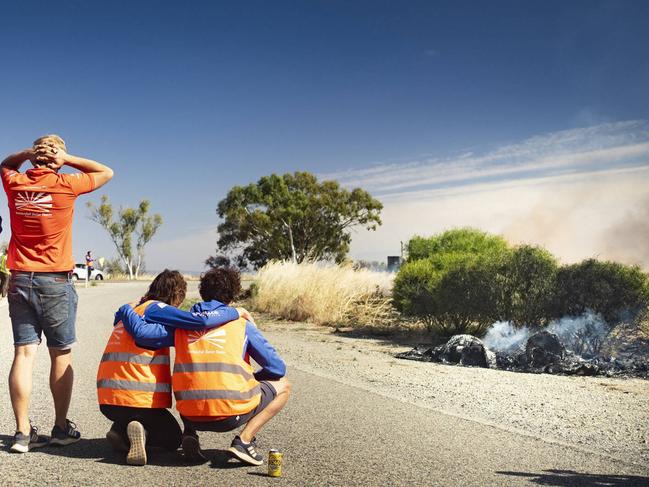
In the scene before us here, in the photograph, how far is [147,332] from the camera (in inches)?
177

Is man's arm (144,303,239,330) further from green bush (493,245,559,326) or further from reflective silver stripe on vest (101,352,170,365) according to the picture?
green bush (493,245,559,326)

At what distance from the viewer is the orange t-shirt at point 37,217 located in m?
4.91

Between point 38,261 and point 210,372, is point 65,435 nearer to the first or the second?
point 38,261

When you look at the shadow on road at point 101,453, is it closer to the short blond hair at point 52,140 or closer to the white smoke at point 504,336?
the short blond hair at point 52,140

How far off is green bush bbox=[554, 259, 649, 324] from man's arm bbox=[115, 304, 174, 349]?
8.49 m

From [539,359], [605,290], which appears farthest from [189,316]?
[605,290]

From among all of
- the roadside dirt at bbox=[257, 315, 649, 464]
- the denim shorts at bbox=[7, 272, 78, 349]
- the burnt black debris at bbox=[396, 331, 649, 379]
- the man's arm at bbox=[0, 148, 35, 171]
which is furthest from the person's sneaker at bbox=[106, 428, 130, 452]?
the burnt black debris at bbox=[396, 331, 649, 379]

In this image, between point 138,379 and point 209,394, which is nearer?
point 209,394

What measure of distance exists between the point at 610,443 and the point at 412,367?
413cm

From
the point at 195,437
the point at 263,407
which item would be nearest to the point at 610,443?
the point at 263,407

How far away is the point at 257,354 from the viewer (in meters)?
4.67

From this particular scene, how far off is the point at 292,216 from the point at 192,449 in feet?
130

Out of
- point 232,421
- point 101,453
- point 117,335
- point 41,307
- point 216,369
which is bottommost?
point 101,453

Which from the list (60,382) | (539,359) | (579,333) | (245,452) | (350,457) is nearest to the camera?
(245,452)
